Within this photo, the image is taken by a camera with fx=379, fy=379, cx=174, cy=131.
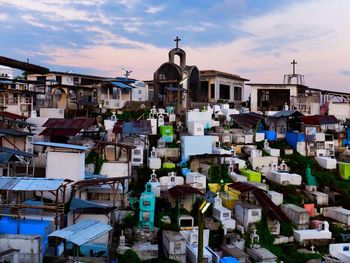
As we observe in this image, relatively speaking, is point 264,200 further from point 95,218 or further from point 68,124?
point 68,124

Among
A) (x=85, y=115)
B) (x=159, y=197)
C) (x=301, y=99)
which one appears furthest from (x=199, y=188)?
(x=301, y=99)

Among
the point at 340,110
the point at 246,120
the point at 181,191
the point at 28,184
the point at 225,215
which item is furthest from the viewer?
the point at 340,110

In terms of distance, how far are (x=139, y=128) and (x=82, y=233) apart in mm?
16821

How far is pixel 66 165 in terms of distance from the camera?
864 inches

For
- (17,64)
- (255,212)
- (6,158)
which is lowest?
(255,212)

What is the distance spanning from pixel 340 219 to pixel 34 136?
A: 24.3 m

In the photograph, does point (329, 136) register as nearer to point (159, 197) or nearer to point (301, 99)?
point (301, 99)

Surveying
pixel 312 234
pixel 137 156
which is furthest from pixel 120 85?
pixel 312 234

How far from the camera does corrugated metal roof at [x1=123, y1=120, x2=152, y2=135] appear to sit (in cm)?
3096

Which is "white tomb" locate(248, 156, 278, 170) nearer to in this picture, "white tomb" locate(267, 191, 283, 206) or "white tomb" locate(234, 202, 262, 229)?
"white tomb" locate(267, 191, 283, 206)

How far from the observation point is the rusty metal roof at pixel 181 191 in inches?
944

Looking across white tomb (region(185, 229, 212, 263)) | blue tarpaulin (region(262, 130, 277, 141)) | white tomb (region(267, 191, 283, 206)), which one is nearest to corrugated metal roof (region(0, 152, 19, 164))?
white tomb (region(185, 229, 212, 263))

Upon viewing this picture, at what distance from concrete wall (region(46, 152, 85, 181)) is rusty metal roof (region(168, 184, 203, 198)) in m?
5.76

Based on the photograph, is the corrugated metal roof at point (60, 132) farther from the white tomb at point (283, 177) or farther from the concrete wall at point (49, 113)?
the white tomb at point (283, 177)
